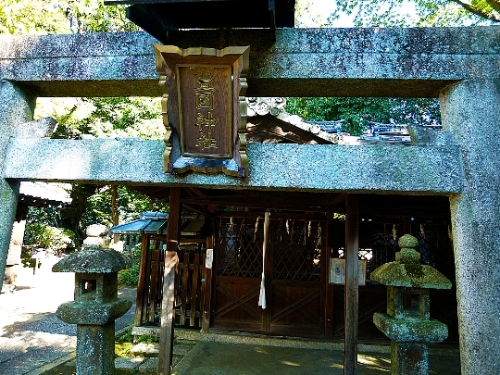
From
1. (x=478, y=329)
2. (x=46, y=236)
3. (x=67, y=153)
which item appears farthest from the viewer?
(x=46, y=236)

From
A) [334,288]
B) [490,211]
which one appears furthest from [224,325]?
[490,211]

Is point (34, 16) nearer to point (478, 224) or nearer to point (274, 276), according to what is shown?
point (274, 276)

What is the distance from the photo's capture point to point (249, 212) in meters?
8.55

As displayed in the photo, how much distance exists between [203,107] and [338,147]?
1.36m

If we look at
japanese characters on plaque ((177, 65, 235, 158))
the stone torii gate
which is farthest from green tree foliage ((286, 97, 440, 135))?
japanese characters on plaque ((177, 65, 235, 158))

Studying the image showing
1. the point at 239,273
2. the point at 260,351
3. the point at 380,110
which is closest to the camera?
the point at 260,351

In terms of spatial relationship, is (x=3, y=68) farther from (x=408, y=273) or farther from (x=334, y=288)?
(x=334, y=288)

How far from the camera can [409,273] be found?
3.48 meters

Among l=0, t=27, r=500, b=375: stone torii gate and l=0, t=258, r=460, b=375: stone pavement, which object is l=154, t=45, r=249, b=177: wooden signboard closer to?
l=0, t=27, r=500, b=375: stone torii gate

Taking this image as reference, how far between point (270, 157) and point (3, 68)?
3.13m

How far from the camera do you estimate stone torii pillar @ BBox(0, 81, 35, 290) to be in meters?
3.97

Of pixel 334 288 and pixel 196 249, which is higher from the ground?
pixel 196 249

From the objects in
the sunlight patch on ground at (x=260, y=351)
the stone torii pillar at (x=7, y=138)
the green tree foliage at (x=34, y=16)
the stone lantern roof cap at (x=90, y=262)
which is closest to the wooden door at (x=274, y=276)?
the sunlight patch on ground at (x=260, y=351)

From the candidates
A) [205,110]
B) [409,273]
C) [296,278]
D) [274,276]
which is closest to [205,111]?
[205,110]
